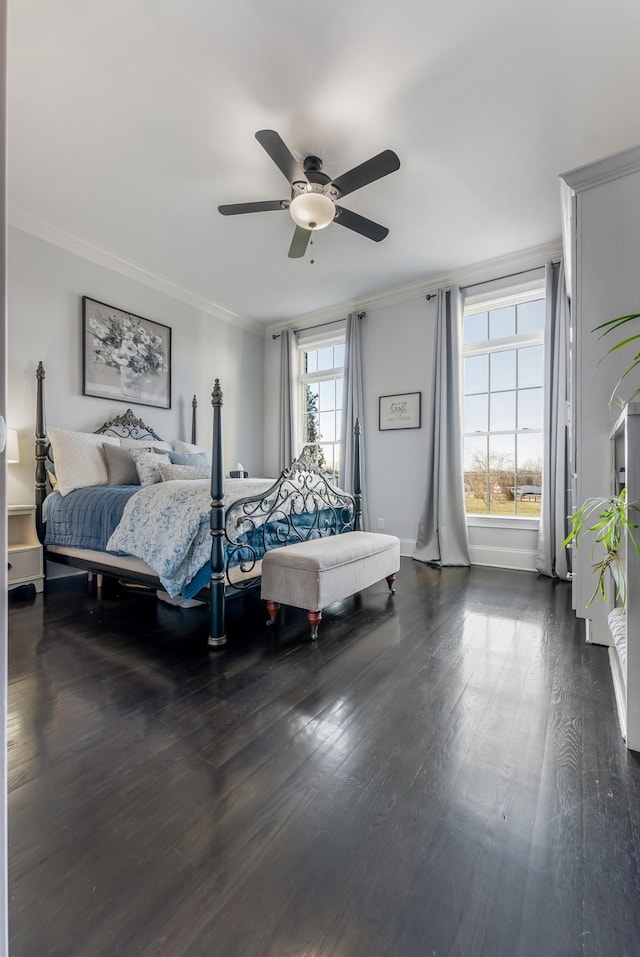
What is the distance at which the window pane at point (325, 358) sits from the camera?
548cm

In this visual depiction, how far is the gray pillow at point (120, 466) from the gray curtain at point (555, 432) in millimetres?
3609

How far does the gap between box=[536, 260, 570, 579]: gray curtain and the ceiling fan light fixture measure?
2282mm

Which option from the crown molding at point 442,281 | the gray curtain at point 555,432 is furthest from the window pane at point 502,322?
the gray curtain at point 555,432

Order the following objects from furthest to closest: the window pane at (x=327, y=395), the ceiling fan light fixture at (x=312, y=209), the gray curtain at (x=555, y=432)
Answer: the window pane at (x=327, y=395), the gray curtain at (x=555, y=432), the ceiling fan light fixture at (x=312, y=209)

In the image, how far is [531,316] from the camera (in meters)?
4.12

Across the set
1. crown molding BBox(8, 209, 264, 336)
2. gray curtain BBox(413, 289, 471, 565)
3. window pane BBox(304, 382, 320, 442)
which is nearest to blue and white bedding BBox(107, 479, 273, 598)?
gray curtain BBox(413, 289, 471, 565)

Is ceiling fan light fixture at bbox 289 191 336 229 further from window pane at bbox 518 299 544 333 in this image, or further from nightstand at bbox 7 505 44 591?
nightstand at bbox 7 505 44 591

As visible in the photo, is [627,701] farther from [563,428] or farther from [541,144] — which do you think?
[541,144]

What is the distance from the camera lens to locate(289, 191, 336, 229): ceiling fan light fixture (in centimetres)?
250

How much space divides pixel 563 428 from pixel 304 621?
277cm

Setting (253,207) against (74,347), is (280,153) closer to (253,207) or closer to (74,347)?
(253,207)

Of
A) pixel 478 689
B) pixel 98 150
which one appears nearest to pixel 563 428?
pixel 478 689

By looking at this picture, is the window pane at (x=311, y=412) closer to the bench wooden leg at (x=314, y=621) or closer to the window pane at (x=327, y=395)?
the window pane at (x=327, y=395)

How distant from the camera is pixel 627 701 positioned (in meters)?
1.39
